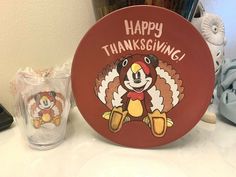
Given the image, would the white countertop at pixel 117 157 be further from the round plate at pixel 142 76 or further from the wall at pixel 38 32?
the wall at pixel 38 32

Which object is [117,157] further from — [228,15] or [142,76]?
[228,15]

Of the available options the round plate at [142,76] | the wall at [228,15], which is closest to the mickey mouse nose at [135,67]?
the round plate at [142,76]

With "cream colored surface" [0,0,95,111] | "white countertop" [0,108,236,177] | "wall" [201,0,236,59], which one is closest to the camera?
"white countertop" [0,108,236,177]

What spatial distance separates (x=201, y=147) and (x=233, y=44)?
34cm

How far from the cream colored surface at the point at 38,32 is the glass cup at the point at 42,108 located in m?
0.10

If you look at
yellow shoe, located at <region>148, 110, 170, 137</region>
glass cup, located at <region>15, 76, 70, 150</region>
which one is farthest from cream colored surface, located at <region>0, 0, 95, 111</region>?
yellow shoe, located at <region>148, 110, 170, 137</region>

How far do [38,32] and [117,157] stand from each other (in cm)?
28

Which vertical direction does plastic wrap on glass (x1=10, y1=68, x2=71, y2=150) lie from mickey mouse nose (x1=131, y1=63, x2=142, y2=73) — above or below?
→ below

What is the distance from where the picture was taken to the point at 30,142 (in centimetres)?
61

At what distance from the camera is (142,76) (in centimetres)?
59

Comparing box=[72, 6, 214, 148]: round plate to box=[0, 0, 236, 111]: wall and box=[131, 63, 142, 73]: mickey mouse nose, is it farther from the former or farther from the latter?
box=[0, 0, 236, 111]: wall

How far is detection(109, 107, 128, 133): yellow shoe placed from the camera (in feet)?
2.00

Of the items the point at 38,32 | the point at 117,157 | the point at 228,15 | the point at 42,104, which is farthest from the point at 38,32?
the point at 228,15

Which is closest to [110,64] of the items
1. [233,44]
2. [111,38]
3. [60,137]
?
[111,38]
